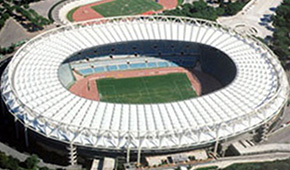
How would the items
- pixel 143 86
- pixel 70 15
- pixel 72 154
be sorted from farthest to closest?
pixel 70 15 → pixel 143 86 → pixel 72 154

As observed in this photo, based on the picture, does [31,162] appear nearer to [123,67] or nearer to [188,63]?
[123,67]

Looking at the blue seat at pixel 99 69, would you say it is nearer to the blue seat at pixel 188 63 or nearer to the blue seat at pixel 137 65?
the blue seat at pixel 137 65

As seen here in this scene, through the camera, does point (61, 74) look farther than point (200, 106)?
Yes

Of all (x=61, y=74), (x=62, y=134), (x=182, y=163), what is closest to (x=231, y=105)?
(x=182, y=163)

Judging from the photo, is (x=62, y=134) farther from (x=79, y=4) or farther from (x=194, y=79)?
(x=79, y=4)

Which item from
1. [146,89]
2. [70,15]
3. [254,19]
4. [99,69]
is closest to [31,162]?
[146,89]

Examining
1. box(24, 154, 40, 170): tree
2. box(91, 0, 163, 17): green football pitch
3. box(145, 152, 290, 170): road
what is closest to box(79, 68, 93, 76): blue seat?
box(24, 154, 40, 170): tree
